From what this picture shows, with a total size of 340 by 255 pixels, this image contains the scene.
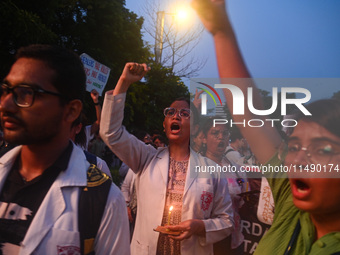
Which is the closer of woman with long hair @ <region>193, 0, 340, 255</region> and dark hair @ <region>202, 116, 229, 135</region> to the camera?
woman with long hair @ <region>193, 0, 340, 255</region>

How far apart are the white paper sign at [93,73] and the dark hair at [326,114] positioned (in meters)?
3.91

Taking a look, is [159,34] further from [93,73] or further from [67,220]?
[67,220]

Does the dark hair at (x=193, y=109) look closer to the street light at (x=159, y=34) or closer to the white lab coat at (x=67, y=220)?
the white lab coat at (x=67, y=220)

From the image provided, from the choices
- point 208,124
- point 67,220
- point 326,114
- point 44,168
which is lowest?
point 67,220

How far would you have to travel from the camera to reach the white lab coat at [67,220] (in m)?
1.49

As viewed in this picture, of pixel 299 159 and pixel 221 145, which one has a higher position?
pixel 221 145

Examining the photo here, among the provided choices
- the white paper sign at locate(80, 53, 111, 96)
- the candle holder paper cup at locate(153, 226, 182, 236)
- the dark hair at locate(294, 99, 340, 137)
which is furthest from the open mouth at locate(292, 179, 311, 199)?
Answer: the white paper sign at locate(80, 53, 111, 96)

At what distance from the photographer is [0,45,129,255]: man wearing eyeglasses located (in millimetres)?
1513

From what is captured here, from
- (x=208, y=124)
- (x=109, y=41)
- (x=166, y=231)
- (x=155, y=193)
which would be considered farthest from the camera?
(x=109, y=41)

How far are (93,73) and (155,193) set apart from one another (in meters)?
2.99

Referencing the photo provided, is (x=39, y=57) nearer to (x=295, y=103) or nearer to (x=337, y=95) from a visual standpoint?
(x=295, y=103)

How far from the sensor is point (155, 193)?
8.98 feet

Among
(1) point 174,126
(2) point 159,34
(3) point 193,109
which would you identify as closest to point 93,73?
(3) point 193,109

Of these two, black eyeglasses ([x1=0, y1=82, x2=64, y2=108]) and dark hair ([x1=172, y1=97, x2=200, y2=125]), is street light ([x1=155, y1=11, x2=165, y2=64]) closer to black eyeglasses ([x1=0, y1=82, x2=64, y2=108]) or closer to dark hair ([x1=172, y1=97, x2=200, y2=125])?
dark hair ([x1=172, y1=97, x2=200, y2=125])
